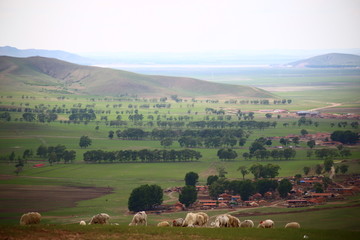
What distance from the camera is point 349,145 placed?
9888 centimetres

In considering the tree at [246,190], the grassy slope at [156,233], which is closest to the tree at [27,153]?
the tree at [246,190]

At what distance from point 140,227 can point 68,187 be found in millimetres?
38711

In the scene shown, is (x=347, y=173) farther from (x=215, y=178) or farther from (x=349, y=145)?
(x=349, y=145)

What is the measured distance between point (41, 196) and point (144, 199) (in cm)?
1410

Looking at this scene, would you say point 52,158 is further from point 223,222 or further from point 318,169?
point 223,222

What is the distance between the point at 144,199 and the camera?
57250 mm

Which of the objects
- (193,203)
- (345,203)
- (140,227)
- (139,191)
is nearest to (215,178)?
(193,203)

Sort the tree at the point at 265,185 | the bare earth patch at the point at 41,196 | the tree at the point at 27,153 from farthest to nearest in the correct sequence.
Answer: the tree at the point at 27,153 → the tree at the point at 265,185 → the bare earth patch at the point at 41,196

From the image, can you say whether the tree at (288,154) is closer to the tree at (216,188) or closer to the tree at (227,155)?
the tree at (227,155)

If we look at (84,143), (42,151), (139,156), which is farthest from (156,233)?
(84,143)

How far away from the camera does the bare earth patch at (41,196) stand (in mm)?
57125

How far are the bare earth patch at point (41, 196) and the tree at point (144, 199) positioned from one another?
7397 mm

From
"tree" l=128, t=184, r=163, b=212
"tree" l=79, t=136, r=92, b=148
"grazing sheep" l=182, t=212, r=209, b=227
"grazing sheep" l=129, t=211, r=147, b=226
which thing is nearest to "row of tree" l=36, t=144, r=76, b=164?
"tree" l=79, t=136, r=92, b=148

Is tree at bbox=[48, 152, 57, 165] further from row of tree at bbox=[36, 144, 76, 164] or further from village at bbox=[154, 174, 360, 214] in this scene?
village at bbox=[154, 174, 360, 214]
